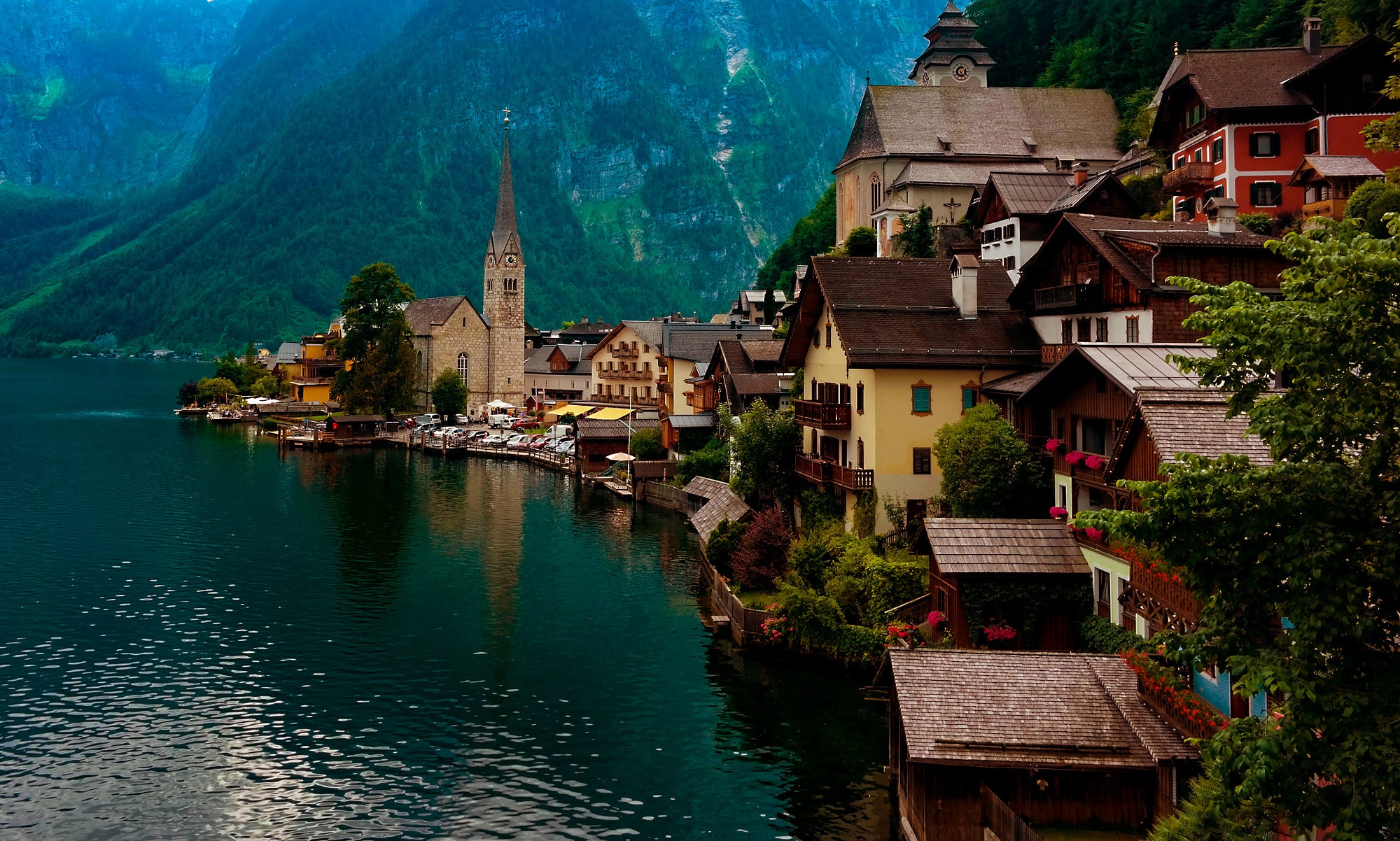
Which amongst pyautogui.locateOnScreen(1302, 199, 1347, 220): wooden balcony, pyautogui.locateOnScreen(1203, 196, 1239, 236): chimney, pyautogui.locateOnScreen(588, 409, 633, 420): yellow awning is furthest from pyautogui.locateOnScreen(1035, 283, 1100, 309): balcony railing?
pyautogui.locateOnScreen(588, 409, 633, 420): yellow awning

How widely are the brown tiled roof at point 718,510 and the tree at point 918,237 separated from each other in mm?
24232

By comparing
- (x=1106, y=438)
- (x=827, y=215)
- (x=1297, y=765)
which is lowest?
(x=1297, y=765)

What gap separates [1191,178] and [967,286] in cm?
2112

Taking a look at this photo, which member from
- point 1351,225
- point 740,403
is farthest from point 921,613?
point 740,403

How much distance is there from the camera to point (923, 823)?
2200 centimetres

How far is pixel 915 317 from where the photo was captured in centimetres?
4256

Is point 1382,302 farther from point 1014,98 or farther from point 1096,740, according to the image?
point 1014,98

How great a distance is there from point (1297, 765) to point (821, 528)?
103 ft

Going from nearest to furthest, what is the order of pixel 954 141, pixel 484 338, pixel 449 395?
1. pixel 954 141
2. pixel 449 395
3. pixel 484 338

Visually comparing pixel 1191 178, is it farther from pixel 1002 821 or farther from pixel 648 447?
pixel 1002 821

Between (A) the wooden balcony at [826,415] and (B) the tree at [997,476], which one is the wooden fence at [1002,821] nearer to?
(B) the tree at [997,476]

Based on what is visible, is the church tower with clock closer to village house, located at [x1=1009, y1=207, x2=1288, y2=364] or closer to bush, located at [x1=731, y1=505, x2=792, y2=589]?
village house, located at [x1=1009, y1=207, x2=1288, y2=364]

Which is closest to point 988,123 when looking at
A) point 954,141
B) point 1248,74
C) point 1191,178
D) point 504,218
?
point 954,141

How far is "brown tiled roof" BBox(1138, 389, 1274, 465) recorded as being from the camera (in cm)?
2183
